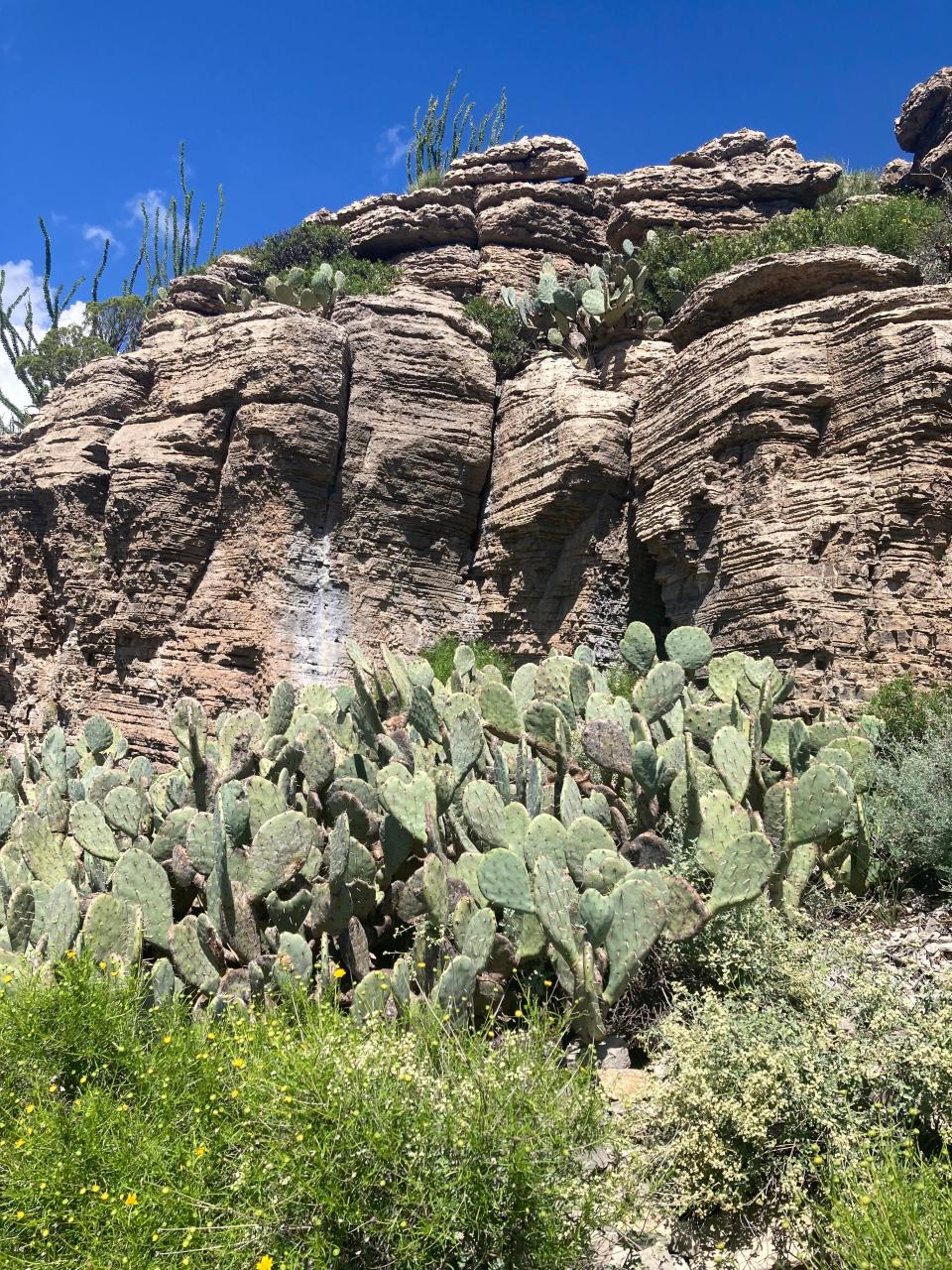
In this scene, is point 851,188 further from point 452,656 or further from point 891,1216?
point 891,1216

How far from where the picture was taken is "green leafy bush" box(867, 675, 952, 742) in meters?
6.48

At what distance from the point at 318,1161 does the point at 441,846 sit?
197 cm

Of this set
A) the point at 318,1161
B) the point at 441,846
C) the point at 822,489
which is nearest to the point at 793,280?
the point at 822,489

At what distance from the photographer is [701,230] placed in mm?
15984

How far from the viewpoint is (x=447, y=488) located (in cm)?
1145

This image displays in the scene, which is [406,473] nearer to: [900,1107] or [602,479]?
[602,479]

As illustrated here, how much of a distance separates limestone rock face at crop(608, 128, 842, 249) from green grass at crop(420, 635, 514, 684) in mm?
8846

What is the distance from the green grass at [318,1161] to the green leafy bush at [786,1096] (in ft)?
1.03

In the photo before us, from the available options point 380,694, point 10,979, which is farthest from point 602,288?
point 10,979

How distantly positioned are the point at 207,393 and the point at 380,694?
6157 mm

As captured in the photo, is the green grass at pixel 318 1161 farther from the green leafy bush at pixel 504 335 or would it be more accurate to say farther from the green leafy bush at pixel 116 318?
the green leafy bush at pixel 116 318

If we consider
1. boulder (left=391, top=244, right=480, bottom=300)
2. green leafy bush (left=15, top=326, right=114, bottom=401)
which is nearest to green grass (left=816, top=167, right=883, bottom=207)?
boulder (left=391, top=244, right=480, bottom=300)

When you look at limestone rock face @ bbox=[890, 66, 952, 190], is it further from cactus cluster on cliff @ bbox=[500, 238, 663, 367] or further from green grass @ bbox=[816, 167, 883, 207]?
cactus cluster on cliff @ bbox=[500, 238, 663, 367]

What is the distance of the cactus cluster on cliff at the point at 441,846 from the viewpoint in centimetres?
385
